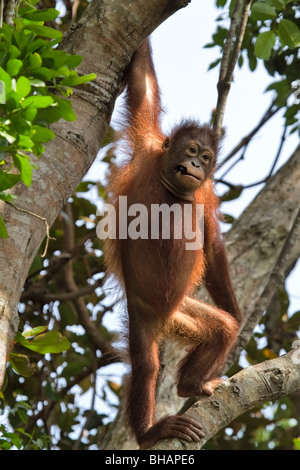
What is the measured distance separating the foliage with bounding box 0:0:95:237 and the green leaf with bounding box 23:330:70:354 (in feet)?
2.69

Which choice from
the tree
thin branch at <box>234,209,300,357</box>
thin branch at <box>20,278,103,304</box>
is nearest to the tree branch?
the tree

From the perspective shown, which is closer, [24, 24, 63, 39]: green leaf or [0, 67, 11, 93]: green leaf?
[0, 67, 11, 93]: green leaf

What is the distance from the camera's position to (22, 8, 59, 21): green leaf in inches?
100

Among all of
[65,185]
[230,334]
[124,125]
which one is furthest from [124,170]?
[65,185]

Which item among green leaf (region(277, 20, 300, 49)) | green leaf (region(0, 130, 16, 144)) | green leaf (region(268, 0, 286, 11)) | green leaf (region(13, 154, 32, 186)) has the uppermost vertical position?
green leaf (region(268, 0, 286, 11))

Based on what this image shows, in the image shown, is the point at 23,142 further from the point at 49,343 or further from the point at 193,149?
the point at 193,149

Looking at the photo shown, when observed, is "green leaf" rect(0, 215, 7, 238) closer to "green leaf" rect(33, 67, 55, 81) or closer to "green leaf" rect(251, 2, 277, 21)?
"green leaf" rect(33, 67, 55, 81)

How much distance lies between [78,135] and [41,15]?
67 cm

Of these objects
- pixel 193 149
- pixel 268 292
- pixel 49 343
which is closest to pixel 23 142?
pixel 49 343

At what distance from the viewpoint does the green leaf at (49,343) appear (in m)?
3.04

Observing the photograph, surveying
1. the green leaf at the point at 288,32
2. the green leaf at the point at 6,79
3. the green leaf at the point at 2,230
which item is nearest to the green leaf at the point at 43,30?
the green leaf at the point at 6,79

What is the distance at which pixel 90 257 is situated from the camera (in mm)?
6113
